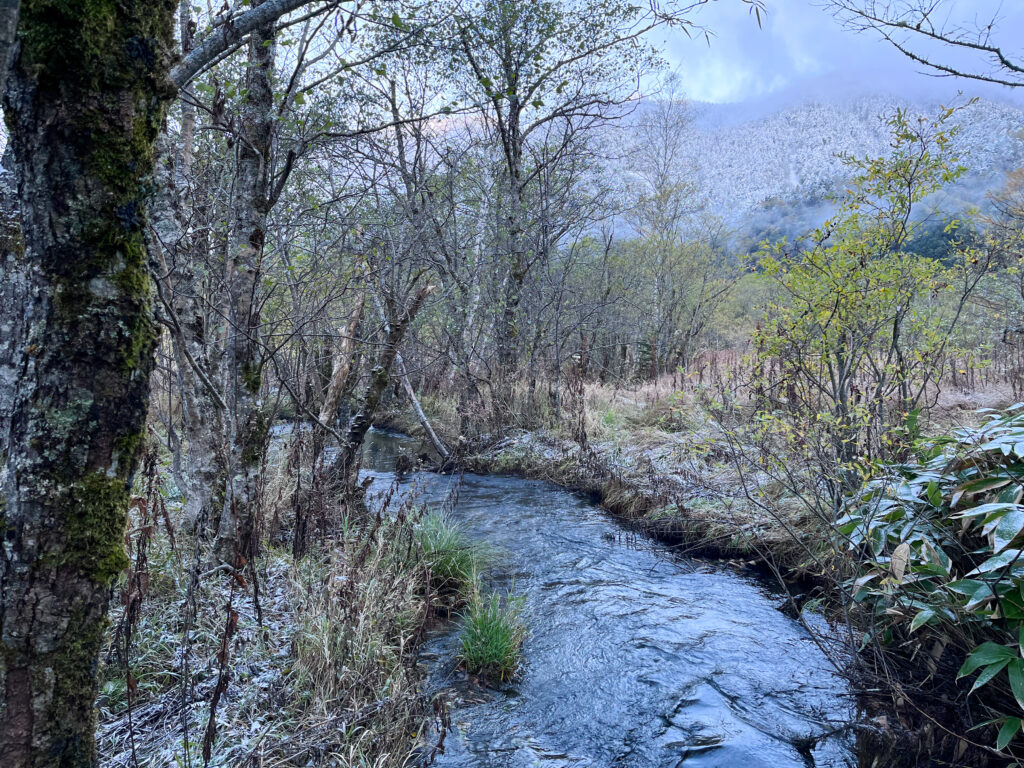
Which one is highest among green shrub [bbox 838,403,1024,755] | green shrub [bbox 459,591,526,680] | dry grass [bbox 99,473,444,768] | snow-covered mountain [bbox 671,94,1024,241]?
snow-covered mountain [bbox 671,94,1024,241]

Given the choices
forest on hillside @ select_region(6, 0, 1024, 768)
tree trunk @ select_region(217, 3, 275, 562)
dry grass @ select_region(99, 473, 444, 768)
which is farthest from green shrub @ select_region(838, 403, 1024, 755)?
tree trunk @ select_region(217, 3, 275, 562)

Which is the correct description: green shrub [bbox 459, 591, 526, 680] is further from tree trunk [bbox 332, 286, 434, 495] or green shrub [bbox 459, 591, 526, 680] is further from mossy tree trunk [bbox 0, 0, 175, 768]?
tree trunk [bbox 332, 286, 434, 495]

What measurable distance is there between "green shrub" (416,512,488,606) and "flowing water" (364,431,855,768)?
262 millimetres

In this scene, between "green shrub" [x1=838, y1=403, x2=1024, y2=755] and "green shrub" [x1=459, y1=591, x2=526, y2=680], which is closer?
"green shrub" [x1=838, y1=403, x2=1024, y2=755]

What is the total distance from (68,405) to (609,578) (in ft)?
15.0

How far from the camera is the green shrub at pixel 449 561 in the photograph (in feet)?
14.9

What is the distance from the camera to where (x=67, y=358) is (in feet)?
4.10

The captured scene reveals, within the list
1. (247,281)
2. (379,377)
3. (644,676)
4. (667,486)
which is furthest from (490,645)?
(379,377)

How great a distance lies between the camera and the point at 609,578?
501 centimetres

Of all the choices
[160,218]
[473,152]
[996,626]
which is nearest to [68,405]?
[160,218]

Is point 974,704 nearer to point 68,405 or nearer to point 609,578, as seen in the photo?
point 609,578

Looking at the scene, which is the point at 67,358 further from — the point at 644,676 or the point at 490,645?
the point at 644,676

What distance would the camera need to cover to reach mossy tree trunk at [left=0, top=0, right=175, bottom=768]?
121cm

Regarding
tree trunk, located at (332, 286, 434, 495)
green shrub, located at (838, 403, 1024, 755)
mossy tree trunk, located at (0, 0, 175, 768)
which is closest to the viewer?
→ mossy tree trunk, located at (0, 0, 175, 768)
